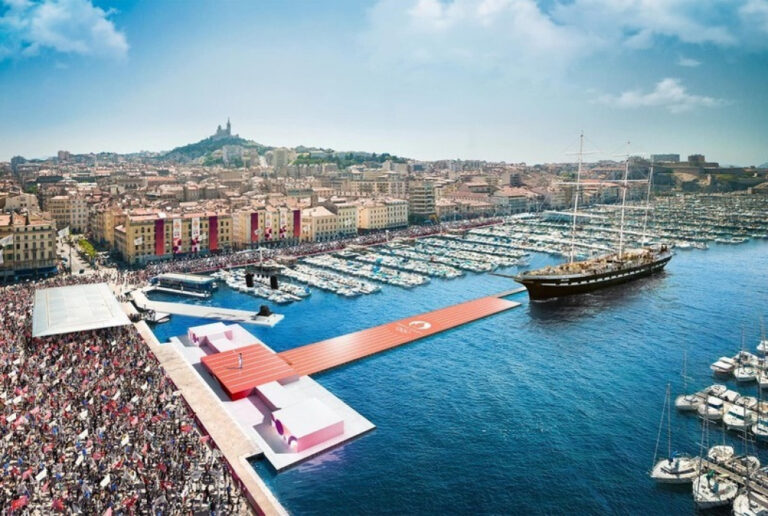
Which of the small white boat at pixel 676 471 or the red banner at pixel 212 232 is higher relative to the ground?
the red banner at pixel 212 232

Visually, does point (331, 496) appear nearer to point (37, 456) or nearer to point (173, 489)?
point (173, 489)

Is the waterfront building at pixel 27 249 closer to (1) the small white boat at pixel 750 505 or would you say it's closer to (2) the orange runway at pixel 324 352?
(2) the orange runway at pixel 324 352

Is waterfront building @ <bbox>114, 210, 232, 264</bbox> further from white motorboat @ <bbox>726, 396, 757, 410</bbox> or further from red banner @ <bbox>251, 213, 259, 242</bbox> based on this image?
white motorboat @ <bbox>726, 396, 757, 410</bbox>

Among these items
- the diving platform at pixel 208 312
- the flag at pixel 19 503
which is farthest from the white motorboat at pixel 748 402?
the flag at pixel 19 503

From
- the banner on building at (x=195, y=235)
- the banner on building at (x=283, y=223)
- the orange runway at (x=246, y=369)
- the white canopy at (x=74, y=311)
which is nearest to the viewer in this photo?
the orange runway at (x=246, y=369)

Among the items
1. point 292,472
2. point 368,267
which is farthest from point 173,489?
point 368,267

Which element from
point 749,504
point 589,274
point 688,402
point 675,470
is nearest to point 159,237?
point 589,274

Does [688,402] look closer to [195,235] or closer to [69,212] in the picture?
[195,235]
